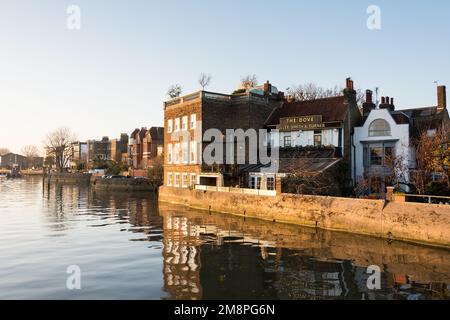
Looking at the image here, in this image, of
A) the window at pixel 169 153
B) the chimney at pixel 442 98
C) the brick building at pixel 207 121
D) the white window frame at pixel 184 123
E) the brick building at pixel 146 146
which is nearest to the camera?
the chimney at pixel 442 98

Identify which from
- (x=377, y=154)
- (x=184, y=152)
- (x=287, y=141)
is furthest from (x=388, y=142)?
(x=184, y=152)

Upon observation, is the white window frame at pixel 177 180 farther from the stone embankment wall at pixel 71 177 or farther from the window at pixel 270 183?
the stone embankment wall at pixel 71 177

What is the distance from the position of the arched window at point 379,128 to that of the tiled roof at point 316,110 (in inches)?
105

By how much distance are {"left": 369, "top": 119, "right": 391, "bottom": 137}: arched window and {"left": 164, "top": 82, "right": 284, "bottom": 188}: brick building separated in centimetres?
1157

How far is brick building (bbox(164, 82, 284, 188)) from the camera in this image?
3794cm

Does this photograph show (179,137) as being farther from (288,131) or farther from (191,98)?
(288,131)

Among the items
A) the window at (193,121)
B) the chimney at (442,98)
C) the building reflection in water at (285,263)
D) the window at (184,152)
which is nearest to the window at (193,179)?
the window at (184,152)

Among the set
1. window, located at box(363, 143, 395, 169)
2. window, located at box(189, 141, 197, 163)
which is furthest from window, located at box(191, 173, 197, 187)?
window, located at box(363, 143, 395, 169)

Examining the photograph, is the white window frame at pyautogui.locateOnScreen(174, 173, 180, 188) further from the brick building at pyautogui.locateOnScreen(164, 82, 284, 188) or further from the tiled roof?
the tiled roof

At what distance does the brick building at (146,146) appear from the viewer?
8536cm

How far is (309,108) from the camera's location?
125 ft

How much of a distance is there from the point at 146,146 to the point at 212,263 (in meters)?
74.0
